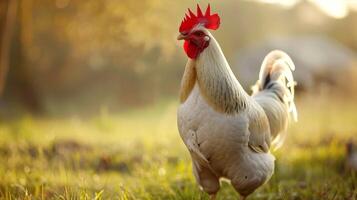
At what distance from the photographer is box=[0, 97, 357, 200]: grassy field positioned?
4.62m

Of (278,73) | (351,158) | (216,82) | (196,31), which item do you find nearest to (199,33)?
(196,31)

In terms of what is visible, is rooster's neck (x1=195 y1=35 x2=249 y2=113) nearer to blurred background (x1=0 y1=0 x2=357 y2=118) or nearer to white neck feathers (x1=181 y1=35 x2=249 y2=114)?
white neck feathers (x1=181 y1=35 x2=249 y2=114)

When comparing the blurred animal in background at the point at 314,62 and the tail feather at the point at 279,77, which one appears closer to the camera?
the tail feather at the point at 279,77

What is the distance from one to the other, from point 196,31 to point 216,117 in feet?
1.99

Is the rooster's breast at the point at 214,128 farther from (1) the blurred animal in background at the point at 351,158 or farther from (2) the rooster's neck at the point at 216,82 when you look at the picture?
(1) the blurred animal in background at the point at 351,158

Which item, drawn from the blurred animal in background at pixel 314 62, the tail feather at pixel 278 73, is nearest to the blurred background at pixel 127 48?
the blurred animal in background at pixel 314 62

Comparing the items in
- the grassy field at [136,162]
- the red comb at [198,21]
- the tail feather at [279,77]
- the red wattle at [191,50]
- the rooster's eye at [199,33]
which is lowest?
the grassy field at [136,162]

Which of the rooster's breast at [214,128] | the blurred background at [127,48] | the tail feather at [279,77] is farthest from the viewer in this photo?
the blurred background at [127,48]

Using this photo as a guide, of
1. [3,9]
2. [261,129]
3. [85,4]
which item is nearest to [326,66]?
[85,4]

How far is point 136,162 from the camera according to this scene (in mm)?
7184

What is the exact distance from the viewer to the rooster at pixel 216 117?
3395 mm

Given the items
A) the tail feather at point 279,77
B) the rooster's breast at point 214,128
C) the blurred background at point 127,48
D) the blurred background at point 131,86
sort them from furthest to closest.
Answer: the blurred background at point 127,48 → the blurred background at point 131,86 → the tail feather at point 279,77 → the rooster's breast at point 214,128

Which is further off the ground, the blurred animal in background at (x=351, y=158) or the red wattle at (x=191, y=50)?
Answer: the red wattle at (x=191, y=50)

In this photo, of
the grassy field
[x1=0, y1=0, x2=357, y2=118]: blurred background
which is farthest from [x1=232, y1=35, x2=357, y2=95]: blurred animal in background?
the grassy field
